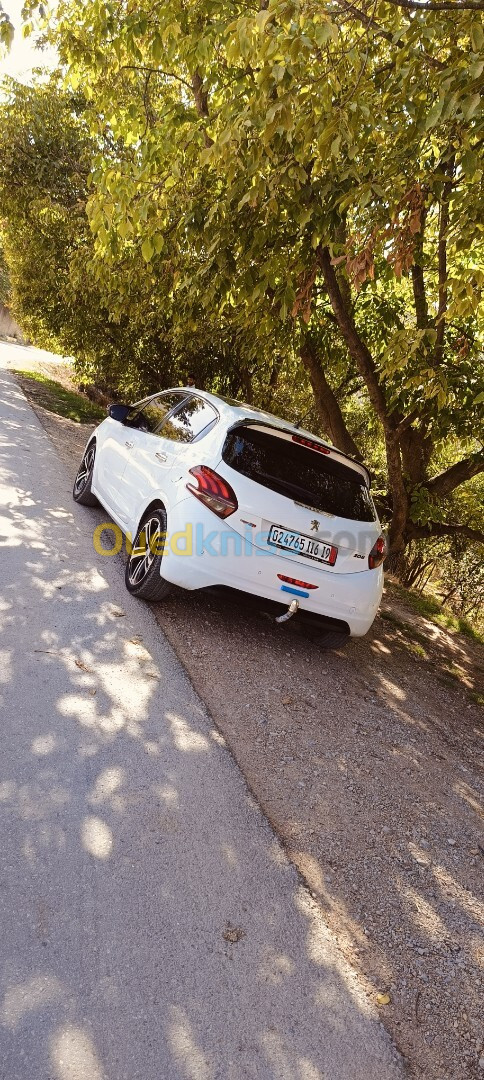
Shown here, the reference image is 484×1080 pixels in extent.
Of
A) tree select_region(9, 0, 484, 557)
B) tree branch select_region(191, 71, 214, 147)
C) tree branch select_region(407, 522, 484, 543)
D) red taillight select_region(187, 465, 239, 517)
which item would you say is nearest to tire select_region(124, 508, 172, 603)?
red taillight select_region(187, 465, 239, 517)

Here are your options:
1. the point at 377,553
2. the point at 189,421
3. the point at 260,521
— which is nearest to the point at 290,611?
the point at 260,521

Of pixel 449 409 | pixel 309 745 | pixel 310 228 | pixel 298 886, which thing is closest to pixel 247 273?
pixel 310 228

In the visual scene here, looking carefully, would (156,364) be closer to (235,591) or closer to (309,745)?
(235,591)

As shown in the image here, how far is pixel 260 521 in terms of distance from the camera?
4.64 metres

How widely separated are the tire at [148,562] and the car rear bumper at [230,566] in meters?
0.23

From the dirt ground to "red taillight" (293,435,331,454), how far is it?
1512mm

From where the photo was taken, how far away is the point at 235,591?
185 inches

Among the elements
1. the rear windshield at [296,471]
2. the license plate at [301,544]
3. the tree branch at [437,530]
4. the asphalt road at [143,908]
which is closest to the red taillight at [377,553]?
the rear windshield at [296,471]

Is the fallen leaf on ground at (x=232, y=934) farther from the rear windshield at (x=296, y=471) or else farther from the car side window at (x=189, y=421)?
the car side window at (x=189, y=421)

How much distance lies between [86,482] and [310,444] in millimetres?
→ 3249

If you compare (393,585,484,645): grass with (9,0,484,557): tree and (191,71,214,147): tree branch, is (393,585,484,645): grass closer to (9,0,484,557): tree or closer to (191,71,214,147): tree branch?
(9,0,484,557): tree

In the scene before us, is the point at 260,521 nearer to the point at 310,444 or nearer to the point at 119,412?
the point at 310,444

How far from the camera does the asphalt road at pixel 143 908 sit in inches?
78.7

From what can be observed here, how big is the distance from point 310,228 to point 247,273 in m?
0.74
